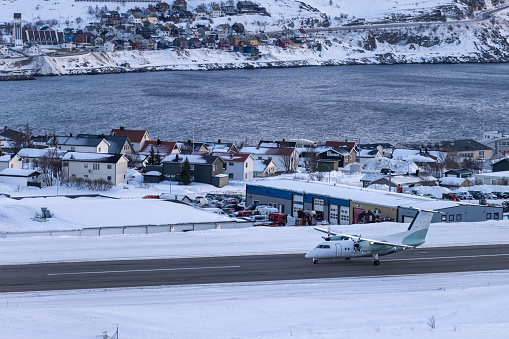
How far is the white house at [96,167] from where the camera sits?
32.8m

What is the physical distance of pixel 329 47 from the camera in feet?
523

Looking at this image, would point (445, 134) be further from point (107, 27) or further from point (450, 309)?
point (107, 27)

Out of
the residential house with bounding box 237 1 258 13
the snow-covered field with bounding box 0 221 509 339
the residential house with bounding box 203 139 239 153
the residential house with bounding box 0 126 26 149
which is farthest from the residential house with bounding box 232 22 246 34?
the snow-covered field with bounding box 0 221 509 339

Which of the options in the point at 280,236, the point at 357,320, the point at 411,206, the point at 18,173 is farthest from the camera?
the point at 18,173

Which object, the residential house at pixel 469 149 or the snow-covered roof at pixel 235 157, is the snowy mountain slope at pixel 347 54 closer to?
the residential house at pixel 469 149

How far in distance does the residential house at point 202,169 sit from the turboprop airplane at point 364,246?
19.2 metres

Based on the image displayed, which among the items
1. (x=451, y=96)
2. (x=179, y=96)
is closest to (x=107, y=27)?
(x=179, y=96)

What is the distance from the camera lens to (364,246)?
47.7 ft

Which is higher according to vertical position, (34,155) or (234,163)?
(34,155)

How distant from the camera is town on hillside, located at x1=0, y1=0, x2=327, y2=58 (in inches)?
4924

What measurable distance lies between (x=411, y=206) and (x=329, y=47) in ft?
463

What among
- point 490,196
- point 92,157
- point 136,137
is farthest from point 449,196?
point 136,137

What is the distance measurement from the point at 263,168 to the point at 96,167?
28.8 ft

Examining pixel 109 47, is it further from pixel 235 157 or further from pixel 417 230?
pixel 417 230
